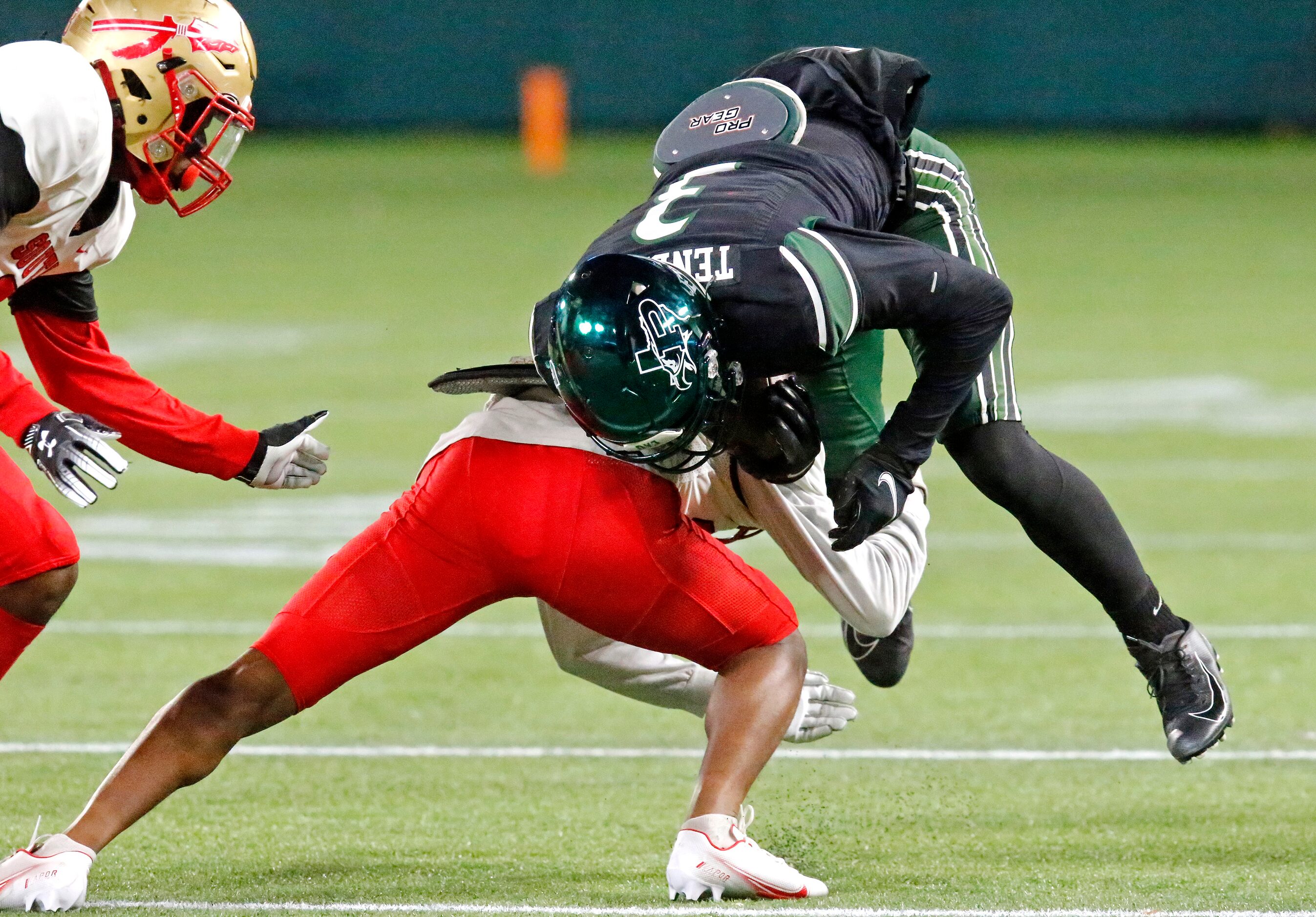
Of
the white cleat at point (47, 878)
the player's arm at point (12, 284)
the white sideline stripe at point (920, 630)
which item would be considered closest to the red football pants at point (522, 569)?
the white cleat at point (47, 878)

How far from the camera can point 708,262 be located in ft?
11.5

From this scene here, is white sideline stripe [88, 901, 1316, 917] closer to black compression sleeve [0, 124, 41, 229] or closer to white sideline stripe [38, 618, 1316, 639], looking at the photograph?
black compression sleeve [0, 124, 41, 229]

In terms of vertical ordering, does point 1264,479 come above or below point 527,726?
below

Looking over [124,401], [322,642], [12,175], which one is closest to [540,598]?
[322,642]

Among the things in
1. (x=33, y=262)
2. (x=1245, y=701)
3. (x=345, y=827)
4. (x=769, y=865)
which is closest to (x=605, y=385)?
(x=769, y=865)

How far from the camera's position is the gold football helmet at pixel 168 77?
396 cm

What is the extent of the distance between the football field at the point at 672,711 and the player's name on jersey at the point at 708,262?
113cm

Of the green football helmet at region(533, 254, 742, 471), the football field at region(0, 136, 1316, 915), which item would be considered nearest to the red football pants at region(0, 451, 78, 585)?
the football field at region(0, 136, 1316, 915)

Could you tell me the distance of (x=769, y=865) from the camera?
12.0 feet

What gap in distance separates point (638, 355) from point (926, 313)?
1.84ft

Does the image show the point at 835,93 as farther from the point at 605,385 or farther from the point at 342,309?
the point at 342,309

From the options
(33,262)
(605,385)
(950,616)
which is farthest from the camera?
(950,616)

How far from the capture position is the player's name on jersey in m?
3.50

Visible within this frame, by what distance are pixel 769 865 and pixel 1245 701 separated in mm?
2460
